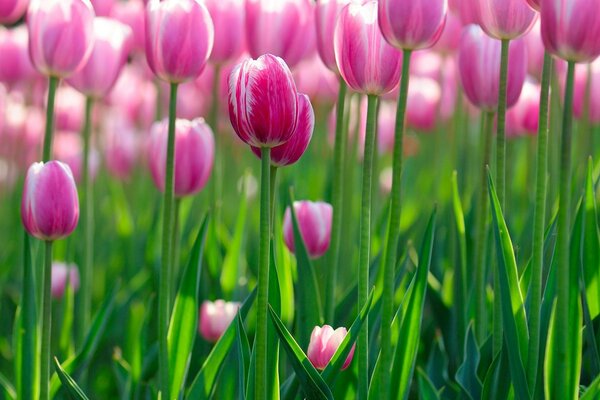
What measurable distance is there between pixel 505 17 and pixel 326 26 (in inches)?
12.7

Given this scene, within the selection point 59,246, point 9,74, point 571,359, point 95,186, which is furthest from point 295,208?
point 95,186

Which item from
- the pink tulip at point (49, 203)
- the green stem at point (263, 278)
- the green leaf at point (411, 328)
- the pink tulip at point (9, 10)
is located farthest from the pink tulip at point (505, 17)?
the pink tulip at point (9, 10)

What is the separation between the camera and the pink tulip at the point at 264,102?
0.91 meters

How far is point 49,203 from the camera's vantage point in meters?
1.12

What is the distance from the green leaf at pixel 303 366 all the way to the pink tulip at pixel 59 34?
1.94 feet

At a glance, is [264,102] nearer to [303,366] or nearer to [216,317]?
[303,366]

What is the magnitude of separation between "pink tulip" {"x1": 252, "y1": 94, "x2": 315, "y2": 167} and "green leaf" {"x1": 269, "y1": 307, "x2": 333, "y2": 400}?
171 mm

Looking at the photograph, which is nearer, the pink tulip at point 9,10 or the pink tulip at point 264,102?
the pink tulip at point 264,102

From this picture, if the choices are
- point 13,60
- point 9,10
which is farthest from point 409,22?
point 13,60

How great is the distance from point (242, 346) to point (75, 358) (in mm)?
346

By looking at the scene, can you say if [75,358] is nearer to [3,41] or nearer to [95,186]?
[3,41]

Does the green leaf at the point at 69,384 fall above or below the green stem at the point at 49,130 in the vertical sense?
below

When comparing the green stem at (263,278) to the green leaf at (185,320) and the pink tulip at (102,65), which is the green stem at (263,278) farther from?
the pink tulip at (102,65)

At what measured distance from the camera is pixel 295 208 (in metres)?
1.42
